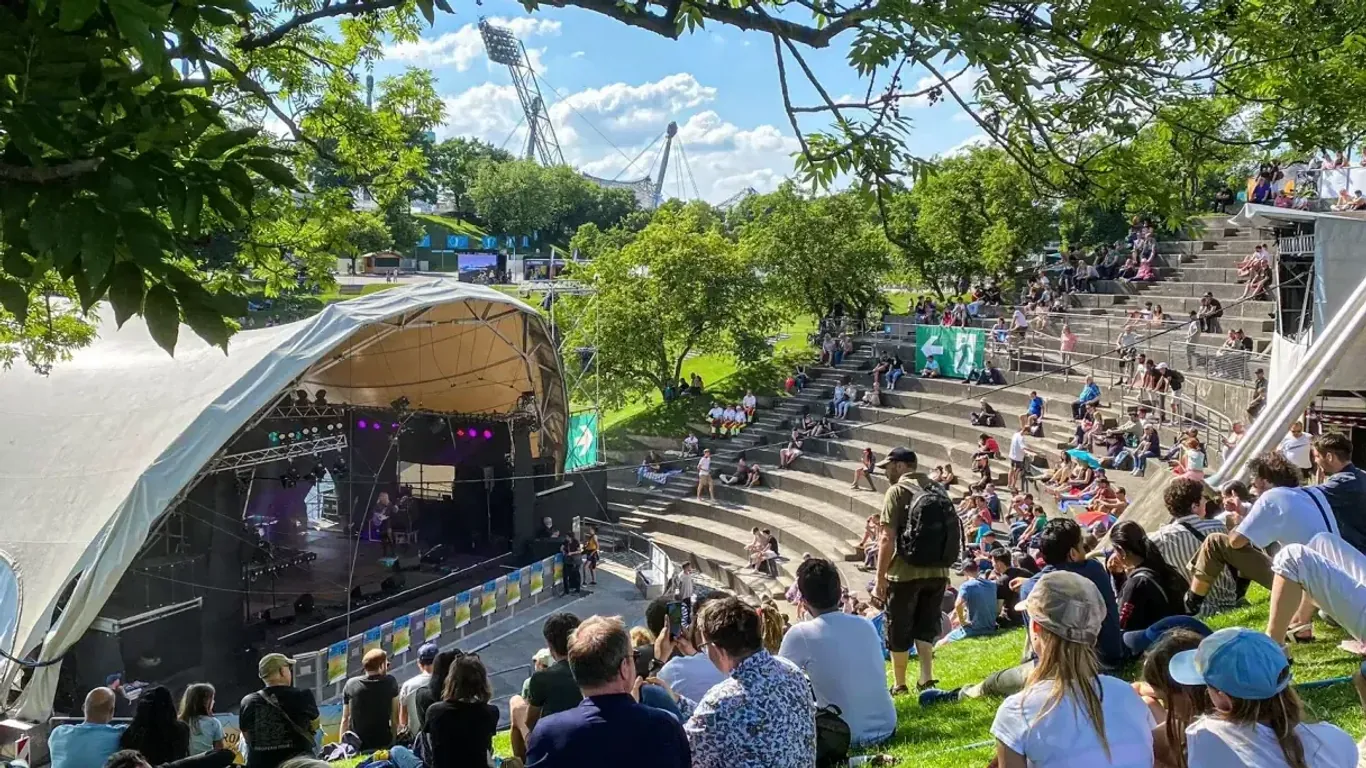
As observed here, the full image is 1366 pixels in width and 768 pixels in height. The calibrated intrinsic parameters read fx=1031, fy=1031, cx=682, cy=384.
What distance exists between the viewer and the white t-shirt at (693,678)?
4.51 metres

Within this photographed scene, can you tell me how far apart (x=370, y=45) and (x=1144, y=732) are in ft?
27.0

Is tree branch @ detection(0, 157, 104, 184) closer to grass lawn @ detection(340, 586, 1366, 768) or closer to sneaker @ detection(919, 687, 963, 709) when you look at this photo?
grass lawn @ detection(340, 586, 1366, 768)

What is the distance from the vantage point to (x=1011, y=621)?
891 cm

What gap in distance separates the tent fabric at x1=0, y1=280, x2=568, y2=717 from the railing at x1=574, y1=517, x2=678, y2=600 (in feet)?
18.6

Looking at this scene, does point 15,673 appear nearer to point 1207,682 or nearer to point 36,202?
point 36,202

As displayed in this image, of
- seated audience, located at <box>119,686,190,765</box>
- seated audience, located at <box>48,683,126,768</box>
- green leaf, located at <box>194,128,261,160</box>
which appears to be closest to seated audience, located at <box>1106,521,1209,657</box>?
green leaf, located at <box>194,128,261,160</box>

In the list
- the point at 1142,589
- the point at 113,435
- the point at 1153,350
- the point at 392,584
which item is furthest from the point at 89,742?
the point at 1153,350

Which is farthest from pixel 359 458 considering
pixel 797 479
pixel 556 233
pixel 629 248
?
pixel 556 233

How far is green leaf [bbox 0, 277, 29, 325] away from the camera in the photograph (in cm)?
273

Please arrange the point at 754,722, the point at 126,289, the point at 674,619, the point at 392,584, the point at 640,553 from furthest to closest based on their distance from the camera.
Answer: the point at 640,553 → the point at 392,584 → the point at 674,619 → the point at 754,722 → the point at 126,289

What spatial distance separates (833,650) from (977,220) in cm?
2737

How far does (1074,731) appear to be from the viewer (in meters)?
2.90

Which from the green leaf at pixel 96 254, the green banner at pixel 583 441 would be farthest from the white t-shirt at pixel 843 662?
the green banner at pixel 583 441

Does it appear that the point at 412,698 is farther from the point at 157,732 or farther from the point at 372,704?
the point at 157,732
